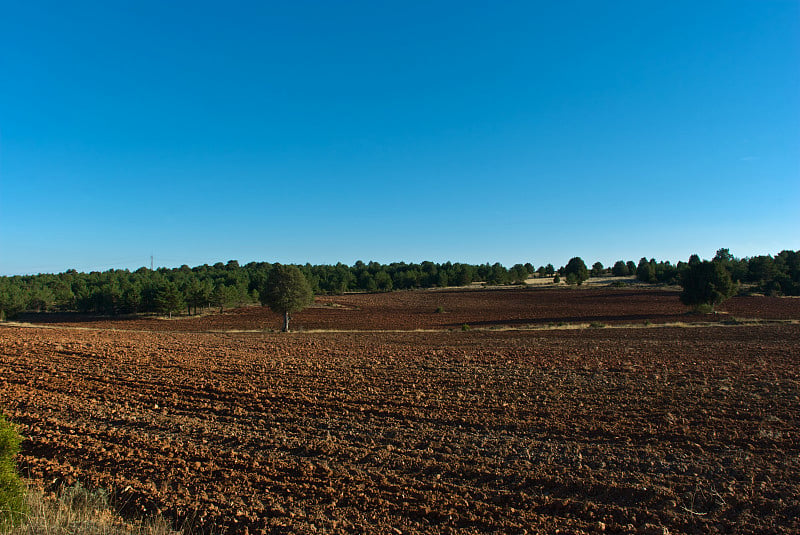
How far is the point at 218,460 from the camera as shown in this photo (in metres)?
7.51

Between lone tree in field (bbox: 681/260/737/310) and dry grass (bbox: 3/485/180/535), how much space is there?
2181 inches

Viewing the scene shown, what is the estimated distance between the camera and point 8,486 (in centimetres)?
454

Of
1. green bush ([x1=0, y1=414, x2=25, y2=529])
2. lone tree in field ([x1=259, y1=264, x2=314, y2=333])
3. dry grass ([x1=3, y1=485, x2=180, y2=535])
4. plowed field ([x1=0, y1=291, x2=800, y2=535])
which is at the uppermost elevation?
lone tree in field ([x1=259, y1=264, x2=314, y2=333])

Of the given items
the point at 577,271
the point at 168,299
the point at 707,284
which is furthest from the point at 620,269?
the point at 168,299

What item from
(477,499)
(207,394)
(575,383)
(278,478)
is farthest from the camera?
(575,383)

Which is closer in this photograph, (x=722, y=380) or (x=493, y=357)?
(x=722, y=380)

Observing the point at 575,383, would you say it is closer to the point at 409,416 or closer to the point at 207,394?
the point at 409,416

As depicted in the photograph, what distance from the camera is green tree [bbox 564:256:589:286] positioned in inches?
4462

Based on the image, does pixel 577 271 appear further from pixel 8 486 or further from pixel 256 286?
pixel 8 486

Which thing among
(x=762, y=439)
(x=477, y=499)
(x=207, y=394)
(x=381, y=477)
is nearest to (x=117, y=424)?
(x=207, y=394)

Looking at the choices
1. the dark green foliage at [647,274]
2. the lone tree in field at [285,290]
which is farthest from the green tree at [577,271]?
the lone tree in field at [285,290]

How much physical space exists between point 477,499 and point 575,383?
8.64 metres

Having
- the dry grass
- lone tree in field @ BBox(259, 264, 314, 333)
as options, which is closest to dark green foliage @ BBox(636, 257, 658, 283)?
lone tree in field @ BBox(259, 264, 314, 333)

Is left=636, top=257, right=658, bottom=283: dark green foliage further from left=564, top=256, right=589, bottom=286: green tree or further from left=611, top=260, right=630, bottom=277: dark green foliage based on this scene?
left=611, top=260, right=630, bottom=277: dark green foliage
